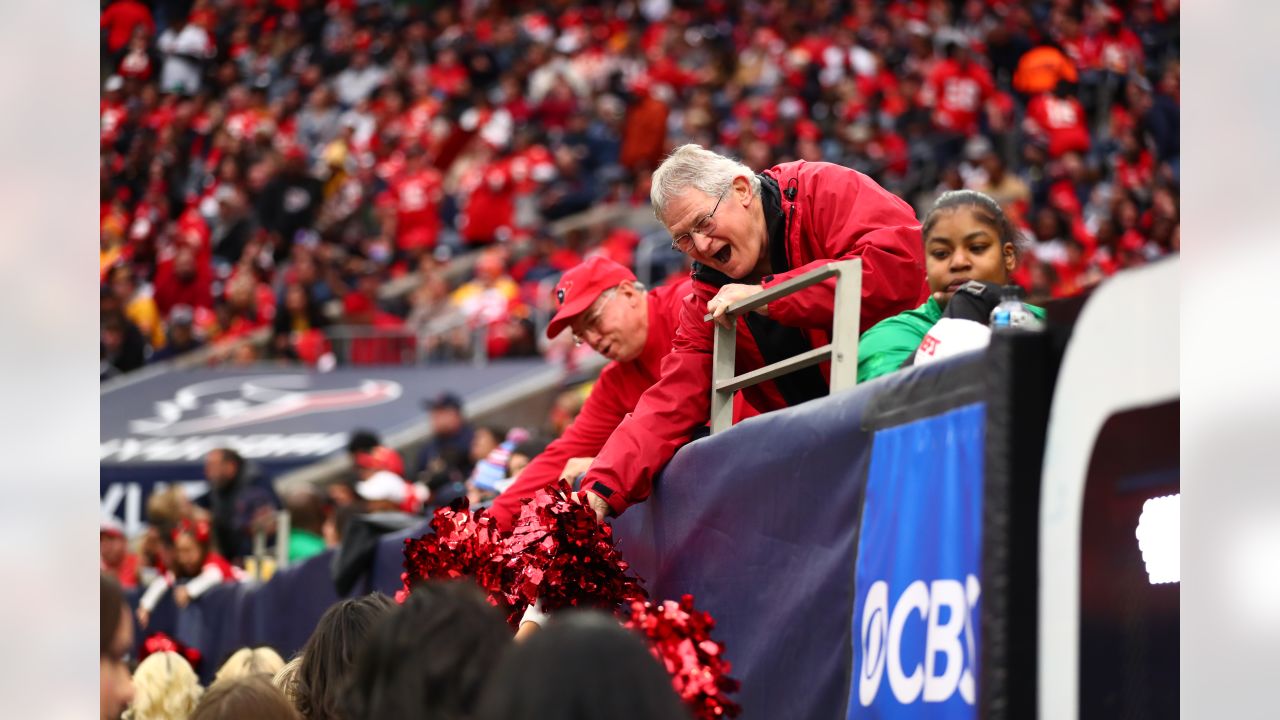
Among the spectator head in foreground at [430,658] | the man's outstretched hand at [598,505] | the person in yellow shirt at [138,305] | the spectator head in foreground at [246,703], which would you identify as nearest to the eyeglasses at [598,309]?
the man's outstretched hand at [598,505]

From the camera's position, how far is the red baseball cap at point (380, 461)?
35.9 feet

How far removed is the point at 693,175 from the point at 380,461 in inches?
270

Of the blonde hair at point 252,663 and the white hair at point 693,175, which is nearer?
the white hair at point 693,175

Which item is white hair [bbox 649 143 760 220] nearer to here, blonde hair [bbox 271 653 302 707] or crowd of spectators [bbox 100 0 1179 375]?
blonde hair [bbox 271 653 302 707]

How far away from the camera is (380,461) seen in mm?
11008

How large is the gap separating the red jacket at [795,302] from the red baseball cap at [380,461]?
6281 mm

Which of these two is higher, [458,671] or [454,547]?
[458,671]

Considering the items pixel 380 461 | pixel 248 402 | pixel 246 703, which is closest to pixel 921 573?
pixel 246 703

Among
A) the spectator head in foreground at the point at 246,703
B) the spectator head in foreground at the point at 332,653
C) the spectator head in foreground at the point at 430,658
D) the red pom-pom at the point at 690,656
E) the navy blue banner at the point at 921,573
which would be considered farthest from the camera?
the spectator head in foreground at the point at 332,653

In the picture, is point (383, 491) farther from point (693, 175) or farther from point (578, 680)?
point (578, 680)

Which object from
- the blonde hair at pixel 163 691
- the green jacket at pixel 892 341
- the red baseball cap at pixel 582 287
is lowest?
the blonde hair at pixel 163 691

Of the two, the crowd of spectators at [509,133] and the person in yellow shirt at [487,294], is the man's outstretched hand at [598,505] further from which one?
the person in yellow shirt at [487,294]

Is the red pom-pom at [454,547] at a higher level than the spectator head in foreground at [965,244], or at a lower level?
lower

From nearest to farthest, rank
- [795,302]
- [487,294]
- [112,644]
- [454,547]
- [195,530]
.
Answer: [112,644]
[795,302]
[454,547]
[195,530]
[487,294]
